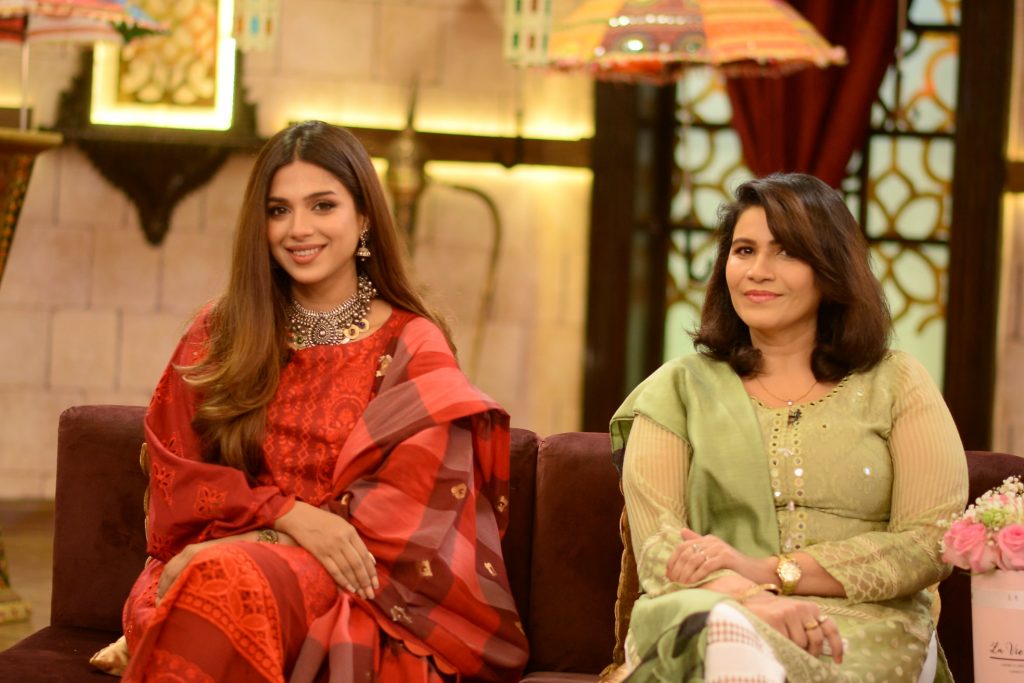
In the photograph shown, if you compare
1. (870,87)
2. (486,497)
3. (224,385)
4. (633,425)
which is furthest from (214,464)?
(870,87)

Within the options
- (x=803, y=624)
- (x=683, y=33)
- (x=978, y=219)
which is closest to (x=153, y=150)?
(x=683, y=33)

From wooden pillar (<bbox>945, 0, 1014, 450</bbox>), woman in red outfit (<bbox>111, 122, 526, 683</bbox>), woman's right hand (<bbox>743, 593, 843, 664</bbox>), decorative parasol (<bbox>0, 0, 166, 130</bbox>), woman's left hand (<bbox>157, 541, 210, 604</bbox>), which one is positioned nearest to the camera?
woman's right hand (<bbox>743, 593, 843, 664</bbox>)

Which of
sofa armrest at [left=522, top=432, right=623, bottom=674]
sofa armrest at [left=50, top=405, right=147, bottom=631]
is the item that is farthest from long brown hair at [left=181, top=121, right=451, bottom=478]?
sofa armrest at [left=522, top=432, right=623, bottom=674]

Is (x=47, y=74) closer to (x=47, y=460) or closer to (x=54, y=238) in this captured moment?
(x=54, y=238)

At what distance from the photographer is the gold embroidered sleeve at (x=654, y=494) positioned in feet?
8.87

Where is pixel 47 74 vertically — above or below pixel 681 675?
above

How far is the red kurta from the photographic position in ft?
8.41

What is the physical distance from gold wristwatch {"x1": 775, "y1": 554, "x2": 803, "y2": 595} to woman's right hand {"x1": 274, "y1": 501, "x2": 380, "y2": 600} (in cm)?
75

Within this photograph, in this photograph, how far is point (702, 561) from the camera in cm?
265

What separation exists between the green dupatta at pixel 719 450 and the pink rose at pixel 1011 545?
42 centimetres

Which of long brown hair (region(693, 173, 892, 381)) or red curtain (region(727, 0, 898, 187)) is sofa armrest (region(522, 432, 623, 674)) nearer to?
long brown hair (region(693, 173, 892, 381))

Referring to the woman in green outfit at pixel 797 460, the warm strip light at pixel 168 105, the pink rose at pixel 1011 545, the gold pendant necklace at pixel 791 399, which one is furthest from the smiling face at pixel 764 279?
the warm strip light at pixel 168 105

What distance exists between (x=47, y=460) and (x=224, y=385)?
13.4 feet

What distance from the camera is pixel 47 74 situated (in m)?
6.67
